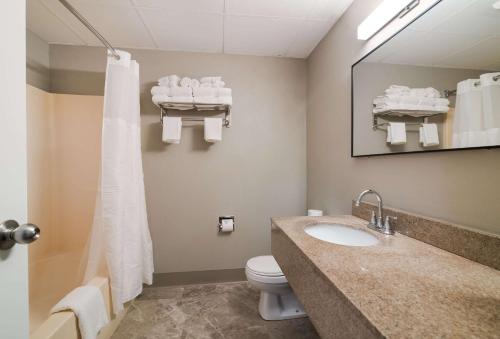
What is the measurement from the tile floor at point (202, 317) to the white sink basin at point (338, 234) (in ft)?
2.57

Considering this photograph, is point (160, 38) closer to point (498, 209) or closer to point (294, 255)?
point (294, 255)

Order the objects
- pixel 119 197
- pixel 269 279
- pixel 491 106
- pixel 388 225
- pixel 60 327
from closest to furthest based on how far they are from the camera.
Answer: pixel 491 106 → pixel 60 327 → pixel 388 225 → pixel 119 197 → pixel 269 279

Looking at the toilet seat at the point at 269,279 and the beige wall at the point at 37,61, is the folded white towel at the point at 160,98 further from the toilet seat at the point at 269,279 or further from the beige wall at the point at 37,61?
the toilet seat at the point at 269,279

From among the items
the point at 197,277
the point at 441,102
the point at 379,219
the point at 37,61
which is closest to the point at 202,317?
the point at 197,277

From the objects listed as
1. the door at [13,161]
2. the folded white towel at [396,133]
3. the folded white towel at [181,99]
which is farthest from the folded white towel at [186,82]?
the folded white towel at [396,133]

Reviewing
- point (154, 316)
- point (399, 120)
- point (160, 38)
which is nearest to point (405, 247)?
point (399, 120)

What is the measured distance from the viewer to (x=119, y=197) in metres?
1.38

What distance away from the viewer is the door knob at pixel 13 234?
53 centimetres

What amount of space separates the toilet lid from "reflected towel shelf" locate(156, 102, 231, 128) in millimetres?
1253

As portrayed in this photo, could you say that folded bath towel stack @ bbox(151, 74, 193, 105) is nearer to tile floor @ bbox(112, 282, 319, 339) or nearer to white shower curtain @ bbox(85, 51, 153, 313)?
white shower curtain @ bbox(85, 51, 153, 313)

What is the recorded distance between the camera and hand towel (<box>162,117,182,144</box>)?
6.14 feet

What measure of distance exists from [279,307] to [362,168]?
3.96 feet

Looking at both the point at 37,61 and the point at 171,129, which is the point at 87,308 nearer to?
the point at 171,129

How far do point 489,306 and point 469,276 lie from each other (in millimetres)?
172
